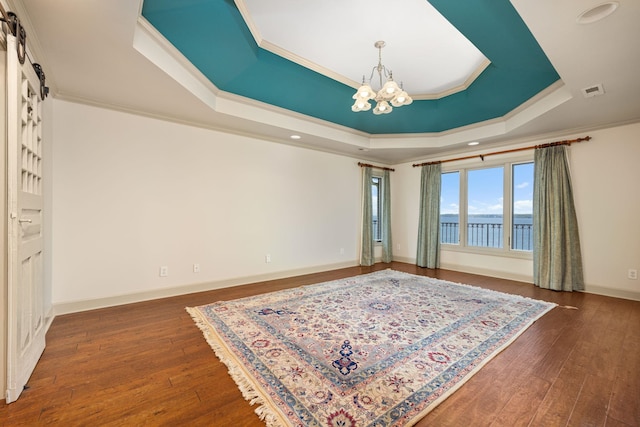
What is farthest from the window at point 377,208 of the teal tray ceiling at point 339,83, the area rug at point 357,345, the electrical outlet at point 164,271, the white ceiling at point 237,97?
the electrical outlet at point 164,271

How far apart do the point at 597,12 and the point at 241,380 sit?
11.4ft

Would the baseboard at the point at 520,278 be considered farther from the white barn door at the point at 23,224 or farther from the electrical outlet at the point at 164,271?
the white barn door at the point at 23,224

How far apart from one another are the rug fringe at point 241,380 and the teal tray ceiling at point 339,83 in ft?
9.00

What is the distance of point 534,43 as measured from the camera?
8.22 ft

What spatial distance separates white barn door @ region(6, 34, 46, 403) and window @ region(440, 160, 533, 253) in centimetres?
614

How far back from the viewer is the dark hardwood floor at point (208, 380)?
1.51 metres

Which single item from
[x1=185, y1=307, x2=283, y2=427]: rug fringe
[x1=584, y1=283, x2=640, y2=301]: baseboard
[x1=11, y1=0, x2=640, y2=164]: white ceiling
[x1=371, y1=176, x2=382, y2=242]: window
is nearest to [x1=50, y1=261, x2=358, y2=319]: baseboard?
[x1=185, y1=307, x2=283, y2=427]: rug fringe

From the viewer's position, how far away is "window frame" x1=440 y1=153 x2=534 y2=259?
4.78m

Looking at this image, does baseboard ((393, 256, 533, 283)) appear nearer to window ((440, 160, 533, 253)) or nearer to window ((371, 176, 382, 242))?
window ((440, 160, 533, 253))

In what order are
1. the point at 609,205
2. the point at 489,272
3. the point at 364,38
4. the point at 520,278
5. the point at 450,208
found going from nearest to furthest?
the point at 364,38, the point at 609,205, the point at 520,278, the point at 489,272, the point at 450,208

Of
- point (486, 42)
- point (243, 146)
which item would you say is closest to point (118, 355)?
point (243, 146)

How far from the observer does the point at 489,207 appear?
5.16 m

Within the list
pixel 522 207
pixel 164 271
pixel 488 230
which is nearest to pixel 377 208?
pixel 488 230

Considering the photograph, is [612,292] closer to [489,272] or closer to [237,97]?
[489,272]
